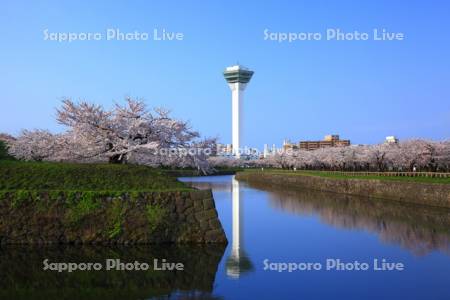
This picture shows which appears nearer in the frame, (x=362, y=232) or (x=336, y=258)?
(x=336, y=258)

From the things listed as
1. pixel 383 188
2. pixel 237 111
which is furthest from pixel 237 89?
pixel 383 188

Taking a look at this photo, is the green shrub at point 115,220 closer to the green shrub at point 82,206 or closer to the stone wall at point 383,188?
the green shrub at point 82,206

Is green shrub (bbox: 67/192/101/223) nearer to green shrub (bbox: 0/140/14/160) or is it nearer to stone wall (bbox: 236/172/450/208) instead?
green shrub (bbox: 0/140/14/160)

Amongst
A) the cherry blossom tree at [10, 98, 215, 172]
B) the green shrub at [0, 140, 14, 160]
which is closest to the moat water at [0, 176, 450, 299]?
the cherry blossom tree at [10, 98, 215, 172]

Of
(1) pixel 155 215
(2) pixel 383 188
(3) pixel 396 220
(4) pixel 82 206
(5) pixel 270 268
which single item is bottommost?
(3) pixel 396 220

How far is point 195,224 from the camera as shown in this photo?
13391 millimetres

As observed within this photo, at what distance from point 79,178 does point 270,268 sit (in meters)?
7.88

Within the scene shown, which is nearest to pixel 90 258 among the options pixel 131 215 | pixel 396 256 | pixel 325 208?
pixel 131 215

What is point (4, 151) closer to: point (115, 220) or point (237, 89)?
point (115, 220)

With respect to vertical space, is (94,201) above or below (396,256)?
above

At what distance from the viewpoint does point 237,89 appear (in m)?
174

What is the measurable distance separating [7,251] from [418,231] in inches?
551

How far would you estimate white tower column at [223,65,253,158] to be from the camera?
161375 mm

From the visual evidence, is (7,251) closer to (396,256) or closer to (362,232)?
(396,256)
